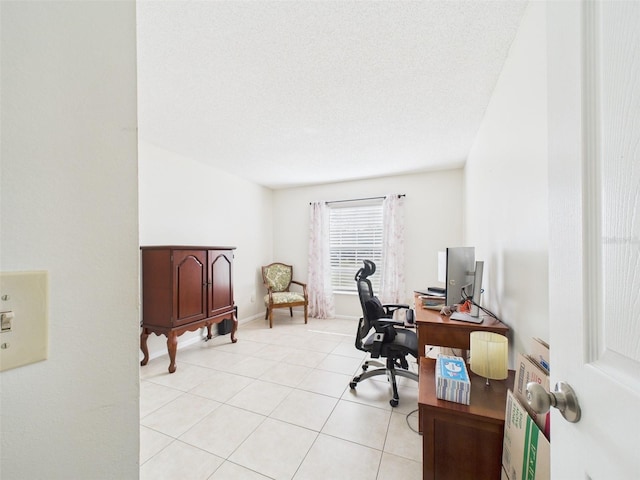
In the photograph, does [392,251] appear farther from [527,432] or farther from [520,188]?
[527,432]

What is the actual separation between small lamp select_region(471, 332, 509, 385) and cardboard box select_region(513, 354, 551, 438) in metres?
0.11

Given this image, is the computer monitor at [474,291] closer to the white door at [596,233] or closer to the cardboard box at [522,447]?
the cardboard box at [522,447]

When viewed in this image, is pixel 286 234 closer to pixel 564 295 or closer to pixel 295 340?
pixel 295 340

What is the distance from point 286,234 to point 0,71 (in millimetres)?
4656

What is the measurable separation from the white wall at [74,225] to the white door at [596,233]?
0.81 metres

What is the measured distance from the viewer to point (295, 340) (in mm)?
3508

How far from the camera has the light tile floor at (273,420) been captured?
1500 mm

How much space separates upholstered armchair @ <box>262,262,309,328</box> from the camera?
4137 mm

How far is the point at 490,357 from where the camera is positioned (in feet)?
4.30

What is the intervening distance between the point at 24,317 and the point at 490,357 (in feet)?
5.42

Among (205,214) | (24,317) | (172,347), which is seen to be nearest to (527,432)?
(24,317)

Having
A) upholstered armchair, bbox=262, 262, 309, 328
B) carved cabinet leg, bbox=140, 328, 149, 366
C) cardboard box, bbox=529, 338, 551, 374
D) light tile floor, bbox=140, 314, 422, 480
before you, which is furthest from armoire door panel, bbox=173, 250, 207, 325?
cardboard box, bbox=529, 338, 551, 374

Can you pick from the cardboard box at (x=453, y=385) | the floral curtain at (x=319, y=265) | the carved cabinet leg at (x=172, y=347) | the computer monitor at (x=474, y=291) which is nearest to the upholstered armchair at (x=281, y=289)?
the floral curtain at (x=319, y=265)

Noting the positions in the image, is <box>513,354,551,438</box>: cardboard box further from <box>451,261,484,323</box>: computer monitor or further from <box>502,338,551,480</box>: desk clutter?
<box>451,261,484,323</box>: computer monitor
